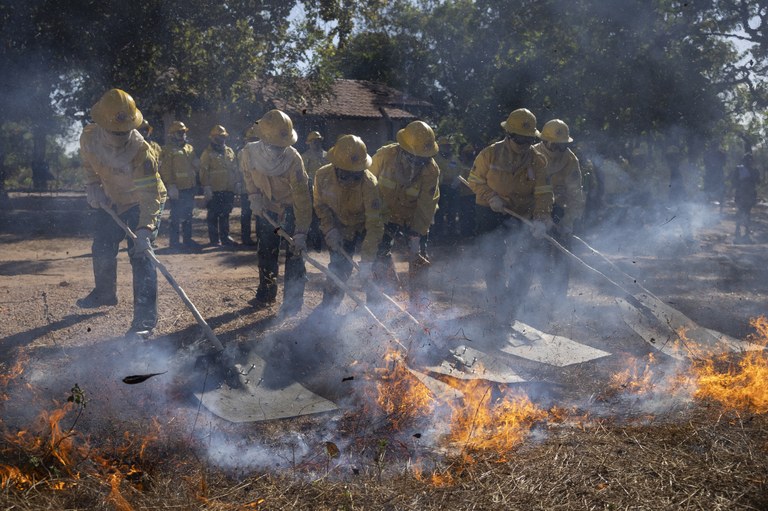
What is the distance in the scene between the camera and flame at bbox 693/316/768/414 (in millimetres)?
4777

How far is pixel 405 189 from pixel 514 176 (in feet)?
3.90

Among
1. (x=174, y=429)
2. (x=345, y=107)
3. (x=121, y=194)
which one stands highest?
(x=345, y=107)

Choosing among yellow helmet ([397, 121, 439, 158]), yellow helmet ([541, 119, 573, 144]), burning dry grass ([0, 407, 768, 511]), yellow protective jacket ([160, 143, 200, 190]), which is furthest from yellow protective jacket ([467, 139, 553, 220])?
yellow protective jacket ([160, 143, 200, 190])

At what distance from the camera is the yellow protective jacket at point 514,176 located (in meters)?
7.10

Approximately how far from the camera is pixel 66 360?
17.9 ft

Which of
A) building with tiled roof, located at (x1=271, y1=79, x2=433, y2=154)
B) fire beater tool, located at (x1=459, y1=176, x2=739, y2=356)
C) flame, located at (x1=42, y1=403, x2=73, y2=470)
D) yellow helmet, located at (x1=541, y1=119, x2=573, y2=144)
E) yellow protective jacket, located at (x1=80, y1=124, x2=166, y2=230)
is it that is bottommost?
flame, located at (x1=42, y1=403, x2=73, y2=470)

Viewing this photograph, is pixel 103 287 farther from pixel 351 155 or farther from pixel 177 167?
pixel 177 167

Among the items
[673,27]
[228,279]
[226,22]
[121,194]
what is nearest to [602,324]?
[228,279]

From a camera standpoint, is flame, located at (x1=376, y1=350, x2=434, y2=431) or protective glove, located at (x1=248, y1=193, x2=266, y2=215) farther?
protective glove, located at (x1=248, y1=193, x2=266, y2=215)

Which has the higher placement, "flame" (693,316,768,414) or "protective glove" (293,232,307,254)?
"protective glove" (293,232,307,254)

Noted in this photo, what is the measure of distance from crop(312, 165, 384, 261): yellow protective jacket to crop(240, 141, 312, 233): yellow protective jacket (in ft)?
0.46

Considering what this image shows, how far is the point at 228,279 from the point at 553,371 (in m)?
4.46

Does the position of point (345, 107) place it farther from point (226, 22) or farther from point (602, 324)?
point (602, 324)

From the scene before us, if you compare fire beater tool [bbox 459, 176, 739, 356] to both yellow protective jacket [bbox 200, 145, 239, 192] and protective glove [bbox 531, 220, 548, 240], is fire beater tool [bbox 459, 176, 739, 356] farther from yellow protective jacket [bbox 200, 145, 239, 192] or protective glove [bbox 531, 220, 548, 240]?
yellow protective jacket [bbox 200, 145, 239, 192]
